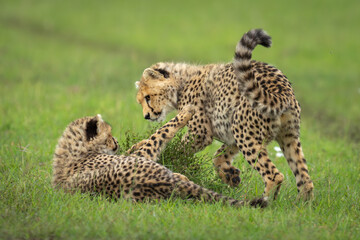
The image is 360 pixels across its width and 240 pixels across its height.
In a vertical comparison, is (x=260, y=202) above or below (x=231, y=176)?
below

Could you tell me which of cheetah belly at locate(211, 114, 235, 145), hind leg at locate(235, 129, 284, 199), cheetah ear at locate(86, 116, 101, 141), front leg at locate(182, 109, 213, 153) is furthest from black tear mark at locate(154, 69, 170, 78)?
hind leg at locate(235, 129, 284, 199)

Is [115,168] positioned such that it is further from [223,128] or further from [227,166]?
[227,166]

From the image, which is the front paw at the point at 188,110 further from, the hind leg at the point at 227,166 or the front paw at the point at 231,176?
the front paw at the point at 231,176

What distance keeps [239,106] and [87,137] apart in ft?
4.84

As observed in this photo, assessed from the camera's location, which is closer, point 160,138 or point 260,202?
point 260,202

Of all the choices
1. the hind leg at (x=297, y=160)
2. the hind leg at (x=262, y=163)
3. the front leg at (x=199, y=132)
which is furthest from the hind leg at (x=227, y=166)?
the hind leg at (x=297, y=160)

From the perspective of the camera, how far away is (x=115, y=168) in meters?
4.67

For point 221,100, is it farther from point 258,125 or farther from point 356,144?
point 356,144

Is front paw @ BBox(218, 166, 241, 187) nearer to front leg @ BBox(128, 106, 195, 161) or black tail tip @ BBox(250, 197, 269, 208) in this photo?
front leg @ BBox(128, 106, 195, 161)

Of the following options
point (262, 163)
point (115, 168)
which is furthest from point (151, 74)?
point (262, 163)

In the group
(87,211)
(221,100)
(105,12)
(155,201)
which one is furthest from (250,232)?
(105,12)

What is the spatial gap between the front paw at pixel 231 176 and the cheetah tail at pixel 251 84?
45.3 inches

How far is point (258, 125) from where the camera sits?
4.84 meters

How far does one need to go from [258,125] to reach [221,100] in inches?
26.3
